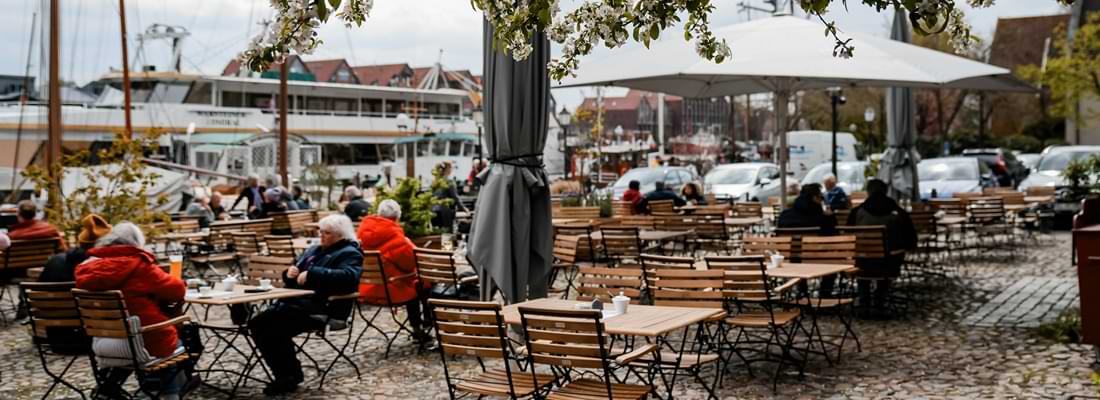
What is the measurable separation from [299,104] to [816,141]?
29.3 meters

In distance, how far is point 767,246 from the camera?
10.5 meters

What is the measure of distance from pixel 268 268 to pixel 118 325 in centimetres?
279

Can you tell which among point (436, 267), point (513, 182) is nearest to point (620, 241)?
point (436, 267)

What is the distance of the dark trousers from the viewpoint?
8008 millimetres

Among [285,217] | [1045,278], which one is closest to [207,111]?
[285,217]

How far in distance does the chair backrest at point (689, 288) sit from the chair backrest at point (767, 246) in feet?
7.60

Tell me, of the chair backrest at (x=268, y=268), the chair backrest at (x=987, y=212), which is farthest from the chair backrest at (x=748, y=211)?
the chair backrest at (x=268, y=268)

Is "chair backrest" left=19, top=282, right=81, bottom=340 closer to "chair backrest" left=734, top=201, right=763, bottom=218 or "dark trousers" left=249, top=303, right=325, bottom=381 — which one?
"dark trousers" left=249, top=303, right=325, bottom=381

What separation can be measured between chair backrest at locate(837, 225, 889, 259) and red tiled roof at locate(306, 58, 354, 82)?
Result: 297 ft

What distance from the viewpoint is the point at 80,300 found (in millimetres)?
6828

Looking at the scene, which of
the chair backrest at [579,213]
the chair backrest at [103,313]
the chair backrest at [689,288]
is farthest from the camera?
the chair backrest at [579,213]

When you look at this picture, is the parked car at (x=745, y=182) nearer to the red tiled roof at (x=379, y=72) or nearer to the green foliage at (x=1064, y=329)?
the green foliage at (x=1064, y=329)

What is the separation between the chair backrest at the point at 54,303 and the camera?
7207 millimetres

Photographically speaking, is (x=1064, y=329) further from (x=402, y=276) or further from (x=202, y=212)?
(x=202, y=212)
